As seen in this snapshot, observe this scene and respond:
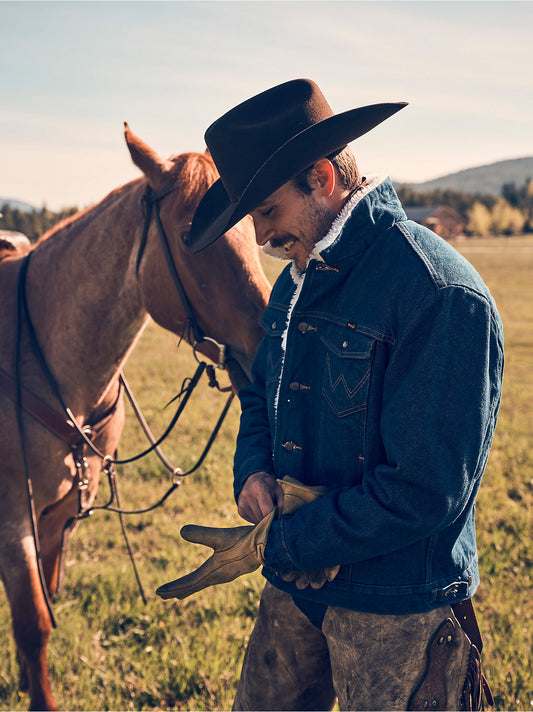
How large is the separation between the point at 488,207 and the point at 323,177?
99305 mm

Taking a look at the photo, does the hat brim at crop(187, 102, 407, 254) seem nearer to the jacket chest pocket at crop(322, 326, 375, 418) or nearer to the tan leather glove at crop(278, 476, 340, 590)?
the jacket chest pocket at crop(322, 326, 375, 418)

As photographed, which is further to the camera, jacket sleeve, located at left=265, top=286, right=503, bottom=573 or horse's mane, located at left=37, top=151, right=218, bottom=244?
horse's mane, located at left=37, top=151, right=218, bottom=244

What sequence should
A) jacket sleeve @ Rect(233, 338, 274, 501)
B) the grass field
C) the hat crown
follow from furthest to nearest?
the grass field
jacket sleeve @ Rect(233, 338, 274, 501)
the hat crown

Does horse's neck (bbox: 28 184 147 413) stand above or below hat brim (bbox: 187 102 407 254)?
below

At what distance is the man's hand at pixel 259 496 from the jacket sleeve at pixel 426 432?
0.80ft

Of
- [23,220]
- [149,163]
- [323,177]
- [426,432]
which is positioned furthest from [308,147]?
[23,220]

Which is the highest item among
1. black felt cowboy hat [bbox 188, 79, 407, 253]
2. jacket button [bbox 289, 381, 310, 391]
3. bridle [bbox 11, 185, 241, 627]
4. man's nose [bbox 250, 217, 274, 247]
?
black felt cowboy hat [bbox 188, 79, 407, 253]

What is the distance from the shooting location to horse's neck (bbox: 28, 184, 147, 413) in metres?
2.69

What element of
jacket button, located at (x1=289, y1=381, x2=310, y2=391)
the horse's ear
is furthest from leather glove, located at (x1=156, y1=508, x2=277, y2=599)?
the horse's ear

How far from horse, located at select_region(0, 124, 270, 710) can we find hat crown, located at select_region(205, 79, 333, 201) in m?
0.71

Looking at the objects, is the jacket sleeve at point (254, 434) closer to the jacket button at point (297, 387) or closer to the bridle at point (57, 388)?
the jacket button at point (297, 387)

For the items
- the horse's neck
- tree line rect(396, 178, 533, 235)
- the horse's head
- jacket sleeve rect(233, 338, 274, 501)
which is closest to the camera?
jacket sleeve rect(233, 338, 274, 501)

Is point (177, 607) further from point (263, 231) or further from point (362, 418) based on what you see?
point (263, 231)

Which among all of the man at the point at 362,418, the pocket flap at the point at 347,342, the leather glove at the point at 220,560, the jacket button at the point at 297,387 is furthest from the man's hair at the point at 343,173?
the leather glove at the point at 220,560
